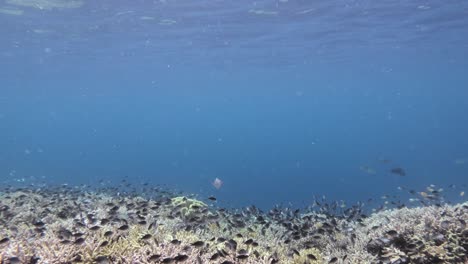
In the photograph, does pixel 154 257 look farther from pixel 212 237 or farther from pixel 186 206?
pixel 186 206

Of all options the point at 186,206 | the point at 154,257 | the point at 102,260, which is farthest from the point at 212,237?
the point at 186,206

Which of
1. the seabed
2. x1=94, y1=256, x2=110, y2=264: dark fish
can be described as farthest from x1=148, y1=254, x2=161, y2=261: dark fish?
x1=94, y1=256, x2=110, y2=264: dark fish

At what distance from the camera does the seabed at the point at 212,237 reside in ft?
18.9

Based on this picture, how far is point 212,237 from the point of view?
306 inches

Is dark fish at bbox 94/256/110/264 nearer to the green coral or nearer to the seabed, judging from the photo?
the seabed

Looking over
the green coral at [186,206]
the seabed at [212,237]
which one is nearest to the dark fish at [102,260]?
the seabed at [212,237]

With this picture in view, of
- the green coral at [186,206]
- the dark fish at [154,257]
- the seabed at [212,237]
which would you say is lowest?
the green coral at [186,206]

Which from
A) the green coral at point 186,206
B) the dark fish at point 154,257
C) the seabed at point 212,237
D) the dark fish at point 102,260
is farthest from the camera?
the green coral at point 186,206

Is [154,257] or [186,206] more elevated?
[154,257]

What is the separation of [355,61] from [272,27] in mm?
21224

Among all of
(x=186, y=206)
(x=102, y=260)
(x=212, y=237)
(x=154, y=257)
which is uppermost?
(x=102, y=260)

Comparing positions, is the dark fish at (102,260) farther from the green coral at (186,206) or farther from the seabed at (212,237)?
the green coral at (186,206)

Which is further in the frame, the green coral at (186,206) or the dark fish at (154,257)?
the green coral at (186,206)

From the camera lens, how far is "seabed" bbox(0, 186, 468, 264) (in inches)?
227
